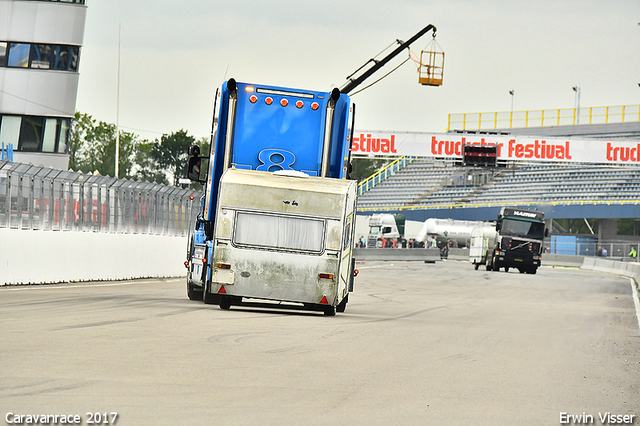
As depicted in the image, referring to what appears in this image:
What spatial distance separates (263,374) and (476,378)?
6.68 ft

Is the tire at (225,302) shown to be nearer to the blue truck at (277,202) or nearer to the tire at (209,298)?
the blue truck at (277,202)

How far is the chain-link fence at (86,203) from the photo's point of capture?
2117cm

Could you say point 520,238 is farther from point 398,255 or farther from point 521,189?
point 521,189

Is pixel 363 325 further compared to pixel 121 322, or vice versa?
pixel 363 325

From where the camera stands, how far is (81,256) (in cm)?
2347

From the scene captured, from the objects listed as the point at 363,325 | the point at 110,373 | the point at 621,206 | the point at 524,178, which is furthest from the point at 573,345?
the point at 524,178

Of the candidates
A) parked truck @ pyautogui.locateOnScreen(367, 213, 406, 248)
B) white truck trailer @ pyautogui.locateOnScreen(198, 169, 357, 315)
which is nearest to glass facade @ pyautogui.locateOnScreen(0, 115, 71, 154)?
white truck trailer @ pyautogui.locateOnScreen(198, 169, 357, 315)

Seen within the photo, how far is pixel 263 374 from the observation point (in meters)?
8.71

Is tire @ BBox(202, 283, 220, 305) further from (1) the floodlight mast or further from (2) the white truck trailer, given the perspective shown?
(1) the floodlight mast

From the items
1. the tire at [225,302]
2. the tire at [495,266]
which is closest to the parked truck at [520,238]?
the tire at [495,266]

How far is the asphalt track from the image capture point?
7020 mm

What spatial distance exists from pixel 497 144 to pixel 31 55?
24722 millimetres

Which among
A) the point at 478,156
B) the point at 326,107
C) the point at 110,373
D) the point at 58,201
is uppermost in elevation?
the point at 478,156

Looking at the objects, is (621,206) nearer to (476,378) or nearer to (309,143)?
(309,143)
